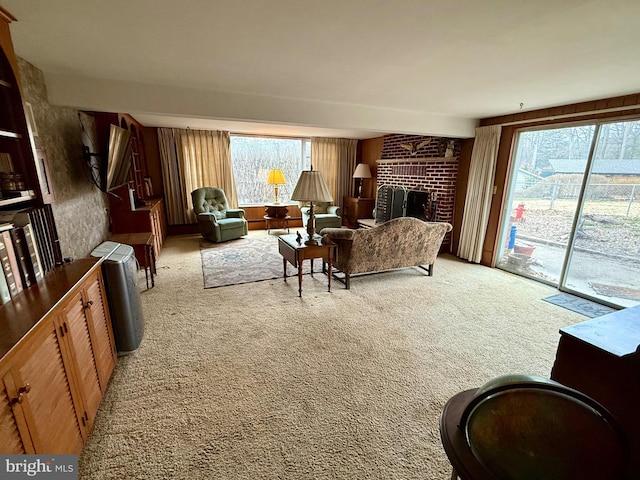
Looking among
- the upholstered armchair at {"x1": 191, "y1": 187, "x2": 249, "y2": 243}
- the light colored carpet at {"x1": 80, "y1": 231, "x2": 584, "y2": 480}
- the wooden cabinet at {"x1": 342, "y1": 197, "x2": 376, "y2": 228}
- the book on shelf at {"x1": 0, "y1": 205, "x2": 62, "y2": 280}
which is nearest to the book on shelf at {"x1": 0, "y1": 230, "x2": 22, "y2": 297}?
the book on shelf at {"x1": 0, "y1": 205, "x2": 62, "y2": 280}

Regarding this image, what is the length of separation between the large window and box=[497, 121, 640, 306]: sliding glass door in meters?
4.51

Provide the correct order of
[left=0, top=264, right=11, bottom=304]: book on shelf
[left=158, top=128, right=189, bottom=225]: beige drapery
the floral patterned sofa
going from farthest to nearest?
[left=158, top=128, right=189, bottom=225]: beige drapery → the floral patterned sofa → [left=0, top=264, right=11, bottom=304]: book on shelf

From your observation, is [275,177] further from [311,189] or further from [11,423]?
[11,423]

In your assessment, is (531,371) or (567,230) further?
(567,230)

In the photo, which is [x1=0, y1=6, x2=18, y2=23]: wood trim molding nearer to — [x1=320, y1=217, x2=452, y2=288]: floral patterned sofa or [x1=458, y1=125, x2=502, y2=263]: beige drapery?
[x1=320, y1=217, x2=452, y2=288]: floral patterned sofa

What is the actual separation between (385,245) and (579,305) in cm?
218

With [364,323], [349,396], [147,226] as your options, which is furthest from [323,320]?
[147,226]

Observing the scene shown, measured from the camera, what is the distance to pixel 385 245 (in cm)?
345

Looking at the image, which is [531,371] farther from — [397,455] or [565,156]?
[565,156]

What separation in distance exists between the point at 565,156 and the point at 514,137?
67 cm

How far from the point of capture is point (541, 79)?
2451 millimetres

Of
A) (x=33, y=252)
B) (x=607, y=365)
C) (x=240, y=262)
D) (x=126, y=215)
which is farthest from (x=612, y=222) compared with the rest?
(x=126, y=215)

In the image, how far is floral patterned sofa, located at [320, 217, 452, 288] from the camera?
329 cm

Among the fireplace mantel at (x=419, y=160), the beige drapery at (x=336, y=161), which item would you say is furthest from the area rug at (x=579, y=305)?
the beige drapery at (x=336, y=161)
